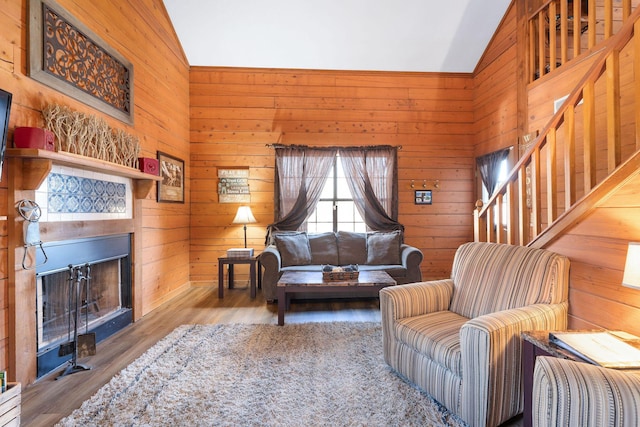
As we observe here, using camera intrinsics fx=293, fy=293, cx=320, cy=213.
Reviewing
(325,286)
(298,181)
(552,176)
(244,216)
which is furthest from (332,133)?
(552,176)

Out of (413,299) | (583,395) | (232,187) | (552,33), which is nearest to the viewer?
(583,395)

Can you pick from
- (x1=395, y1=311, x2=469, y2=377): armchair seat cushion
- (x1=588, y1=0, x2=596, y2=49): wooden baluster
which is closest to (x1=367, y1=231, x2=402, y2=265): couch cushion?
(x1=395, y1=311, x2=469, y2=377): armchair seat cushion

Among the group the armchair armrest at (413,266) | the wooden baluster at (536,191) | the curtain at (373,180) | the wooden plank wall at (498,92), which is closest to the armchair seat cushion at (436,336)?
the wooden baluster at (536,191)

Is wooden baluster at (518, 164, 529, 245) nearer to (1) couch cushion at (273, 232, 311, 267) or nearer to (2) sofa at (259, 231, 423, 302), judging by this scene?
(2) sofa at (259, 231, 423, 302)

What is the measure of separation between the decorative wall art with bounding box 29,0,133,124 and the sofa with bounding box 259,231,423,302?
2267 millimetres

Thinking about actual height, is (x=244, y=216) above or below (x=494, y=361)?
above

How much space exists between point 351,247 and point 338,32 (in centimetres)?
306

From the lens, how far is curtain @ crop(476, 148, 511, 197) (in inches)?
158

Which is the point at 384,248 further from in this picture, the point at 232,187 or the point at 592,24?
the point at 592,24

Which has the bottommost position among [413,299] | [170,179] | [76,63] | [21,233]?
[413,299]

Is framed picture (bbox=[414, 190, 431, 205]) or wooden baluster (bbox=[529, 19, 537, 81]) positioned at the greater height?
wooden baluster (bbox=[529, 19, 537, 81])

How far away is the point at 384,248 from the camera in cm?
411

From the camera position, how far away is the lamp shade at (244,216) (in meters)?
4.21

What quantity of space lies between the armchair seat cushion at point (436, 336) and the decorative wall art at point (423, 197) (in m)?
2.89
